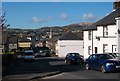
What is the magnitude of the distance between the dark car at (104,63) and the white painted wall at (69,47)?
56746 millimetres

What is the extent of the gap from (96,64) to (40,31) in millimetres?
163729

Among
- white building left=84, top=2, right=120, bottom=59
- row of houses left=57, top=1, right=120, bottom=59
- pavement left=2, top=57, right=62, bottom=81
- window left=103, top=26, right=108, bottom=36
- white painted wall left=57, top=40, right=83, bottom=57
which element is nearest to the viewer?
pavement left=2, top=57, right=62, bottom=81

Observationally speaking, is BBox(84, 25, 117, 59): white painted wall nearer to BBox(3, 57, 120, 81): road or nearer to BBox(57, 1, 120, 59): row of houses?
BBox(57, 1, 120, 59): row of houses

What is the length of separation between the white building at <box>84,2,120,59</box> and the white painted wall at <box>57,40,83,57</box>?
28.2 metres

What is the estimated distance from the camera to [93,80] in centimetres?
1947

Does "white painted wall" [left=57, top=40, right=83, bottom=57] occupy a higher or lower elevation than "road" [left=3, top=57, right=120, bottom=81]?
higher

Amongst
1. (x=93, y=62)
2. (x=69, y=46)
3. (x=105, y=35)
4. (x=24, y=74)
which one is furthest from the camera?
(x=69, y=46)

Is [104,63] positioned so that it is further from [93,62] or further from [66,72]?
[66,72]

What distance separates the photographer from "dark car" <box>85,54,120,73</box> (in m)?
25.7

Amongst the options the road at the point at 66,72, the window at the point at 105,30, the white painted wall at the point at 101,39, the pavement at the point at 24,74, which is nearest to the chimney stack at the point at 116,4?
the white painted wall at the point at 101,39

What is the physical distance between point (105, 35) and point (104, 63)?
2432 centimetres

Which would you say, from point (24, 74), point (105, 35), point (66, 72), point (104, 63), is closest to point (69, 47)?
point (105, 35)

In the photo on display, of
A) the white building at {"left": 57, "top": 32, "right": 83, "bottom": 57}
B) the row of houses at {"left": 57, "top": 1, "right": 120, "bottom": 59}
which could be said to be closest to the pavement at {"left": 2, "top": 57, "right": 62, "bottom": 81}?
the row of houses at {"left": 57, "top": 1, "right": 120, "bottom": 59}

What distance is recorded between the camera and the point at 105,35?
5012 centimetres
